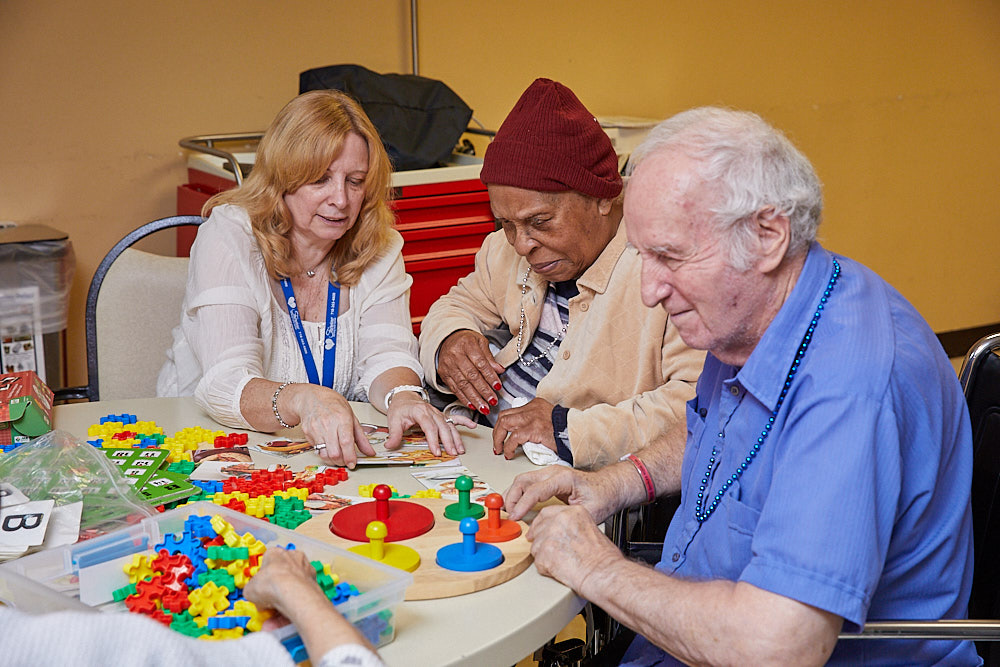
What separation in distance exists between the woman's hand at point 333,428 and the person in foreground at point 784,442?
46 centimetres

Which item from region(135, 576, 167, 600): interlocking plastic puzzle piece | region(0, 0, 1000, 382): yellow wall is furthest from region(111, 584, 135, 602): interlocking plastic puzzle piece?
region(0, 0, 1000, 382): yellow wall

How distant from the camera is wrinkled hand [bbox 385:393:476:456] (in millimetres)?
1902

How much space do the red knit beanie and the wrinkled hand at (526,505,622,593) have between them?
2.71ft

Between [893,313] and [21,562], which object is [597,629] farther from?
[21,562]

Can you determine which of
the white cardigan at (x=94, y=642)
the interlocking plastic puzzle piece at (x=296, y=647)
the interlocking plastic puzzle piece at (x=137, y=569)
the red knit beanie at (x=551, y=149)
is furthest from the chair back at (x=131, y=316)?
the white cardigan at (x=94, y=642)

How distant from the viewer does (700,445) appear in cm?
155

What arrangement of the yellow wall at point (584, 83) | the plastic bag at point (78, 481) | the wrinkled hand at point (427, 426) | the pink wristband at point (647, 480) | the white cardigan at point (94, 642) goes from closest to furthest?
the white cardigan at point (94, 642) < the plastic bag at point (78, 481) < the pink wristband at point (647, 480) < the wrinkled hand at point (427, 426) < the yellow wall at point (584, 83)

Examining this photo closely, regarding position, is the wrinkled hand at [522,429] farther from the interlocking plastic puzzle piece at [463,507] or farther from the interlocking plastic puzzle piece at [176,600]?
the interlocking plastic puzzle piece at [176,600]

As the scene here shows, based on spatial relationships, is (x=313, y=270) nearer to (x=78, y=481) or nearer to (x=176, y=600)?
(x=78, y=481)

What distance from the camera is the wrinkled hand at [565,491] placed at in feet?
5.24

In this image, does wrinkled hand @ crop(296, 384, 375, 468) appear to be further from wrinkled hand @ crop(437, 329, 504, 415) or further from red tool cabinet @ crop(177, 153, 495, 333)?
red tool cabinet @ crop(177, 153, 495, 333)

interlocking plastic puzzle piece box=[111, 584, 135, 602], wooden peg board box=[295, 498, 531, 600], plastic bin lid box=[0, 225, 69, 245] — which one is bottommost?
wooden peg board box=[295, 498, 531, 600]

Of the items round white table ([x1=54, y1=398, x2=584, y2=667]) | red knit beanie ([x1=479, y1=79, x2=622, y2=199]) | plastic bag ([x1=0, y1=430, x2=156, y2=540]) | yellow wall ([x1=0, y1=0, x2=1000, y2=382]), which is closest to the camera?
round white table ([x1=54, y1=398, x2=584, y2=667])

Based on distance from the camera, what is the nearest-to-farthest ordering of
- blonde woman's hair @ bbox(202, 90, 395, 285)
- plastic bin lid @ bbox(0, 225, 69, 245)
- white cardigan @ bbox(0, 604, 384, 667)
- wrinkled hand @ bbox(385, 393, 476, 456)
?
white cardigan @ bbox(0, 604, 384, 667) → wrinkled hand @ bbox(385, 393, 476, 456) → blonde woman's hair @ bbox(202, 90, 395, 285) → plastic bin lid @ bbox(0, 225, 69, 245)
